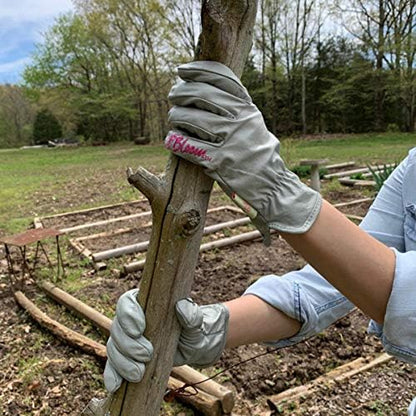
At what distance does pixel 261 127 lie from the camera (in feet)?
3.04

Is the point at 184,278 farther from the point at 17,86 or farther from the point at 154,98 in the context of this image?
the point at 17,86

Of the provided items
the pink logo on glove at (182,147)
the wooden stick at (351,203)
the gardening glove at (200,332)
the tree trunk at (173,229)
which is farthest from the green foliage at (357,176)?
the pink logo on glove at (182,147)

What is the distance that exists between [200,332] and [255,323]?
0.68 feet

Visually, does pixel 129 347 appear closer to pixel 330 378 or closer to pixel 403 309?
pixel 403 309

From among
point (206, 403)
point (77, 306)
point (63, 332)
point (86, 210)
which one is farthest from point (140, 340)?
point (86, 210)

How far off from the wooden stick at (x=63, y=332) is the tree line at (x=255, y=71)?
17984 millimetres

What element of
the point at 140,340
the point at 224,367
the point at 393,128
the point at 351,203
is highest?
the point at 140,340

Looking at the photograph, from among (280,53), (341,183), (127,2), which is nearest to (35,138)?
(127,2)

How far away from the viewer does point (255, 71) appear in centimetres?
2256

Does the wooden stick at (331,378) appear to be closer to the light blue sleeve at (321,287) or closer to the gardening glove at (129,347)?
the light blue sleeve at (321,287)

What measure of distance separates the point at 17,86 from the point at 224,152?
33.6m

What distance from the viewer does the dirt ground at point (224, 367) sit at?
2260 mm

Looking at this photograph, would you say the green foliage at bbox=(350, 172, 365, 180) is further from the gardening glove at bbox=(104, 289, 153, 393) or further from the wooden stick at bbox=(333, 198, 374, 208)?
the gardening glove at bbox=(104, 289, 153, 393)

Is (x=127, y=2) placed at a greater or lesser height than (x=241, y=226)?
greater
